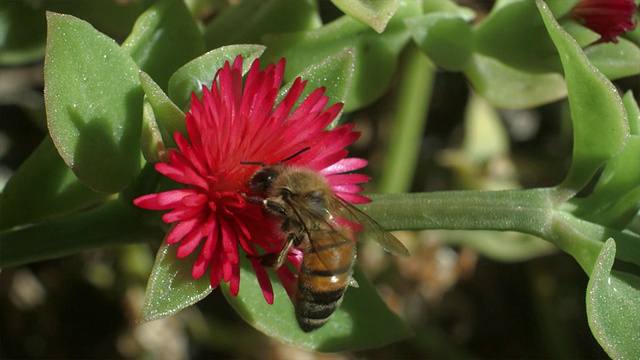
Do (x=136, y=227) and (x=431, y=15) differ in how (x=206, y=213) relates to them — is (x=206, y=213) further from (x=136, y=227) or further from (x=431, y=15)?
(x=431, y=15)

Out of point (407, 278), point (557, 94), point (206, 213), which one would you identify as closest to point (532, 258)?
point (407, 278)

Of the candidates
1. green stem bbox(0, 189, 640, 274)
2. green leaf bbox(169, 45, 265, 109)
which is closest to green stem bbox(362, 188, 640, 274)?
green stem bbox(0, 189, 640, 274)

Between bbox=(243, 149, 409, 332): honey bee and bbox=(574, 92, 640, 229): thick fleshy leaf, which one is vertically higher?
bbox=(243, 149, 409, 332): honey bee

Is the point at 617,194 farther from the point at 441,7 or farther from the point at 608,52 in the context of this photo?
the point at 441,7

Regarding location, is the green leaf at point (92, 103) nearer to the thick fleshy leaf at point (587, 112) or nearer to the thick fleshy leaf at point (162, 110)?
the thick fleshy leaf at point (162, 110)

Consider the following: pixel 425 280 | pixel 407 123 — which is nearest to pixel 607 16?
pixel 407 123

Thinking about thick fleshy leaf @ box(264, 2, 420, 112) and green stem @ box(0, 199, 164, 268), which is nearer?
green stem @ box(0, 199, 164, 268)

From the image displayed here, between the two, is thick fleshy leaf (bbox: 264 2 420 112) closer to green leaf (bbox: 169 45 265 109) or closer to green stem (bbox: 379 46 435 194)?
green leaf (bbox: 169 45 265 109)
